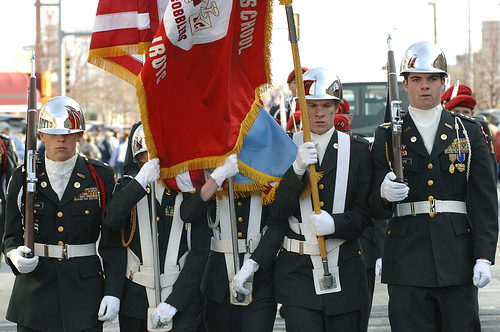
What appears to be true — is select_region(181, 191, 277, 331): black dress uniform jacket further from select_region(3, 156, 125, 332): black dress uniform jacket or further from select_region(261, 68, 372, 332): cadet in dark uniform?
select_region(3, 156, 125, 332): black dress uniform jacket

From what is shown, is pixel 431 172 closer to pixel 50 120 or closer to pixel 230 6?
pixel 230 6

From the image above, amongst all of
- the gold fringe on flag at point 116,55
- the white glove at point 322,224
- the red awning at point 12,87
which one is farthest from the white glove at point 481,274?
the red awning at point 12,87

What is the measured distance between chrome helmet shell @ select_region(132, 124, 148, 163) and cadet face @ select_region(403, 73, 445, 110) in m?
1.92

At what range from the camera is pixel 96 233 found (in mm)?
5430

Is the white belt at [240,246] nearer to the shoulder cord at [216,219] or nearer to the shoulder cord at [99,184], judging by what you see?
the shoulder cord at [216,219]

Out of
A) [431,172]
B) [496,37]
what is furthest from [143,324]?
[496,37]

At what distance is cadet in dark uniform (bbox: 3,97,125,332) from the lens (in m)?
5.21

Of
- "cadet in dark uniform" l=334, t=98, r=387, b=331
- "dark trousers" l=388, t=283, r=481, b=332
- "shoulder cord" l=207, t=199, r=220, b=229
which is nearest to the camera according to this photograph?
"dark trousers" l=388, t=283, r=481, b=332

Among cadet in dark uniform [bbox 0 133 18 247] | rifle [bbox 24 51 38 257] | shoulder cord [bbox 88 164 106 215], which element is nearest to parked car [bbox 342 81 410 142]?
cadet in dark uniform [bbox 0 133 18 247]

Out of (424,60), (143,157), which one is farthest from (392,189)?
(143,157)

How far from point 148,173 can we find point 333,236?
1.31 metres

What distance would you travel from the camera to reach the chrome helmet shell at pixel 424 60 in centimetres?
527

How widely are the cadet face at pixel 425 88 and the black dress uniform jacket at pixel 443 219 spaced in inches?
5.8

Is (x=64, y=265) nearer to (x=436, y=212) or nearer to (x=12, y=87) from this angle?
(x=436, y=212)
